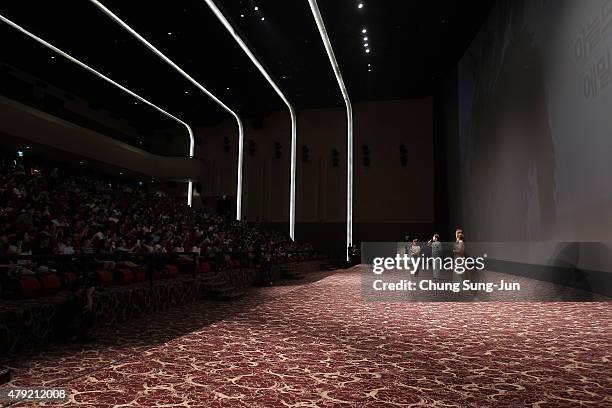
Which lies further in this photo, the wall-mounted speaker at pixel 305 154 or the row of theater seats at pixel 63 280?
the wall-mounted speaker at pixel 305 154

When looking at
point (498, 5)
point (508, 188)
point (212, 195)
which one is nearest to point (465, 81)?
point (498, 5)

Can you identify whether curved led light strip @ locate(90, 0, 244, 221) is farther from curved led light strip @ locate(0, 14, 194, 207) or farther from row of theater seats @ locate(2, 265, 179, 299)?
row of theater seats @ locate(2, 265, 179, 299)

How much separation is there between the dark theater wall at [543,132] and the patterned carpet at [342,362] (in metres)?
2.50

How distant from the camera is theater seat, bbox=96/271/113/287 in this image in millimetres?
5734

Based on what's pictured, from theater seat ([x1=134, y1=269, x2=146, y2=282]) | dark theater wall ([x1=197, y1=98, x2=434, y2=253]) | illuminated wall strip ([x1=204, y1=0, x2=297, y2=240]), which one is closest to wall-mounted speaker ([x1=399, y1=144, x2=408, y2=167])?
dark theater wall ([x1=197, y1=98, x2=434, y2=253])

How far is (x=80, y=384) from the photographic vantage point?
296cm

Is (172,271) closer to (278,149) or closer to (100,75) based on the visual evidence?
(100,75)

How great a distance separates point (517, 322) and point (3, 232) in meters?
7.17

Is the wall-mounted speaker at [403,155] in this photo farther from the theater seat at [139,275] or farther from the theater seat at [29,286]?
the theater seat at [29,286]

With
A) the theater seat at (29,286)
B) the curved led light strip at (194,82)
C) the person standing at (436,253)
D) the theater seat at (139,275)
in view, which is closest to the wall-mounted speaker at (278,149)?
the curved led light strip at (194,82)

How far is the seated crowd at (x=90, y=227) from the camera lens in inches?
250

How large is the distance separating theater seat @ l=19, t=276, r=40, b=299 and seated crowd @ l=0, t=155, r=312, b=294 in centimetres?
19

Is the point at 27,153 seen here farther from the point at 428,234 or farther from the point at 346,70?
the point at 428,234

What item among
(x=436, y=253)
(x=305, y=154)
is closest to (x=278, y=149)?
(x=305, y=154)
